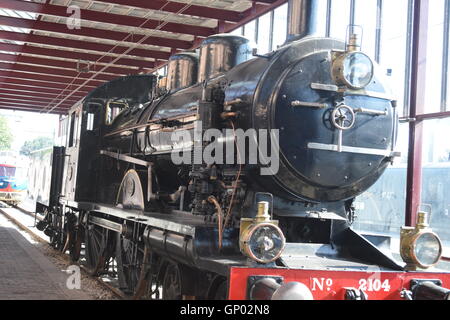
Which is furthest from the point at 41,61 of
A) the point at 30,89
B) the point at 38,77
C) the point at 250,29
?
the point at 250,29

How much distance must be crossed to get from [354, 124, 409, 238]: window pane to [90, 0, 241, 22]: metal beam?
5.61 meters

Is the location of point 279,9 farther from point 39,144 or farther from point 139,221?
point 39,144

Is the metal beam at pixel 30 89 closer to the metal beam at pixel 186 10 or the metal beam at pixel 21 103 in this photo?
the metal beam at pixel 21 103

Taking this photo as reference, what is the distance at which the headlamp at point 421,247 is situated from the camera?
15.2 feet

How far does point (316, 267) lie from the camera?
4.30 metres

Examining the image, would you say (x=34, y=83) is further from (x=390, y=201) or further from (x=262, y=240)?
(x=262, y=240)

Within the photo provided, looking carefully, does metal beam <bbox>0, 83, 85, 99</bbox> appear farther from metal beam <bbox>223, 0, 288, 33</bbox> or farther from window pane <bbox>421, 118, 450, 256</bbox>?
window pane <bbox>421, 118, 450, 256</bbox>

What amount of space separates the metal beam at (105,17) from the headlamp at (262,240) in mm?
10160

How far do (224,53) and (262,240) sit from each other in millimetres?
2731

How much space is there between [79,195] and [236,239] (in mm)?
5526

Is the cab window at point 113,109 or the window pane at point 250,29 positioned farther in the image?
the window pane at point 250,29

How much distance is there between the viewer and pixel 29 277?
848 centimetres

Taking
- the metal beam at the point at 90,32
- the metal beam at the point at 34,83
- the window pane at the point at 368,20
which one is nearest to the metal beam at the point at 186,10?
the metal beam at the point at 90,32

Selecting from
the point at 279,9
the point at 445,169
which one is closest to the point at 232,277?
the point at 445,169
